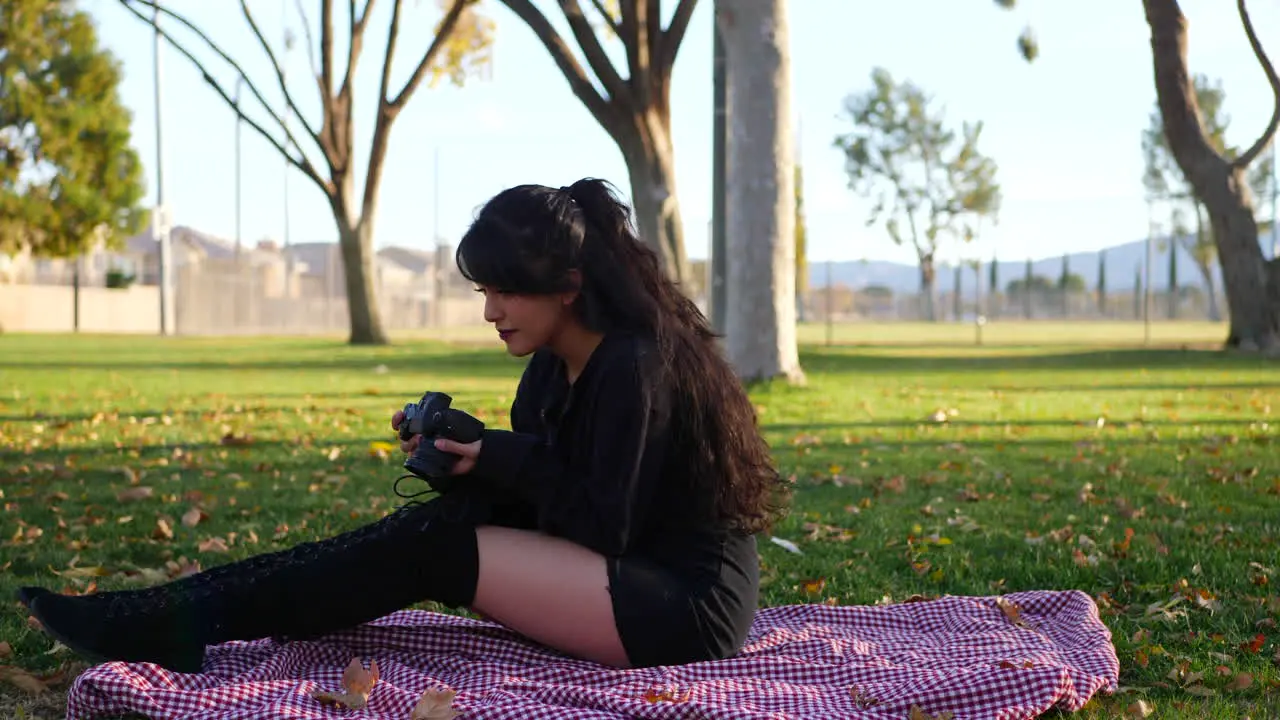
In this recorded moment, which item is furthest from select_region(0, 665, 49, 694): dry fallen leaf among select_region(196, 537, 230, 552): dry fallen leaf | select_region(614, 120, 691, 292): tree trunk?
select_region(614, 120, 691, 292): tree trunk

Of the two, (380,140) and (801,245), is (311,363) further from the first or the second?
(801,245)

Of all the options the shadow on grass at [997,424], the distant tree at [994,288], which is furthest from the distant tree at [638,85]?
the distant tree at [994,288]

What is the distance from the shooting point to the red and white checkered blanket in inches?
123

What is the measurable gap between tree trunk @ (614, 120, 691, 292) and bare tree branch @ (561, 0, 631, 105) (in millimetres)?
489

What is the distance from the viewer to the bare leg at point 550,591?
3336 mm

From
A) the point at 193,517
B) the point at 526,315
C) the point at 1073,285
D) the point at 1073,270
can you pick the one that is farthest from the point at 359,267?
the point at 1073,285

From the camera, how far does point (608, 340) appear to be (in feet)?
11.0

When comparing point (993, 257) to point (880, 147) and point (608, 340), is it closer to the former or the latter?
point (880, 147)

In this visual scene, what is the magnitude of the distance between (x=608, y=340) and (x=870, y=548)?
273 centimetres

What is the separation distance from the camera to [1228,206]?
20312mm

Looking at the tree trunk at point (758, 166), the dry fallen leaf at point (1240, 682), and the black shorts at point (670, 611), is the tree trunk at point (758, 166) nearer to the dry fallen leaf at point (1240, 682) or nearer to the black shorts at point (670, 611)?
the dry fallen leaf at point (1240, 682)

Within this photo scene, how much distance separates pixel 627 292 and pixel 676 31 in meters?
15.1

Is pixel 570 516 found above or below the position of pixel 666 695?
above

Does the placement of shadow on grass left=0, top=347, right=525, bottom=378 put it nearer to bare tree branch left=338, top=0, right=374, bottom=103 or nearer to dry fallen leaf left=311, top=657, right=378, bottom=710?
bare tree branch left=338, top=0, right=374, bottom=103
